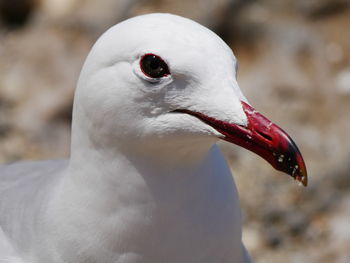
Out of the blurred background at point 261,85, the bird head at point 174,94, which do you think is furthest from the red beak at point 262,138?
the blurred background at point 261,85

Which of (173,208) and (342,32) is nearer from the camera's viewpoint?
(173,208)

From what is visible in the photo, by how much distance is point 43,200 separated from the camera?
1.99m

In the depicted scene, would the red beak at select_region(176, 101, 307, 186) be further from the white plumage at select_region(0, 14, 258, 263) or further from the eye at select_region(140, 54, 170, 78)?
the eye at select_region(140, 54, 170, 78)

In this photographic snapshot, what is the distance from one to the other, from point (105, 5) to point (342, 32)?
4.54 feet

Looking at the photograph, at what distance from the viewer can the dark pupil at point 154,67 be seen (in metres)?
1.59

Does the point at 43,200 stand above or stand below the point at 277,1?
below

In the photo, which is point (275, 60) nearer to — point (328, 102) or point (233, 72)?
point (328, 102)

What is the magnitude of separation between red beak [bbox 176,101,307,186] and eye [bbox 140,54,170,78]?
0.49 ft

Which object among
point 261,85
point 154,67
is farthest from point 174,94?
point 261,85

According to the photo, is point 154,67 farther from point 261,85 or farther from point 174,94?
point 261,85

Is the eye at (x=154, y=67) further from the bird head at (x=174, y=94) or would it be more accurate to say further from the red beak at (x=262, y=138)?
the red beak at (x=262, y=138)

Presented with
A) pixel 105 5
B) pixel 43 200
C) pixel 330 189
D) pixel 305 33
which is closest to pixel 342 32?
pixel 305 33

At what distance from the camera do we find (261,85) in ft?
12.9

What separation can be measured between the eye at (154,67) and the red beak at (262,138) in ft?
0.49
